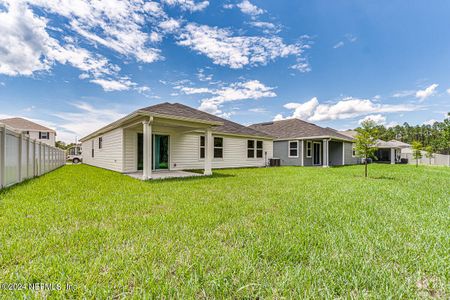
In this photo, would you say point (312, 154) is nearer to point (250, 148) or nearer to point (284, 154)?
point (284, 154)

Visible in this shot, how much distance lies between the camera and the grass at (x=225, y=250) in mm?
1644

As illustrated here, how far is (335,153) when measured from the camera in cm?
2028

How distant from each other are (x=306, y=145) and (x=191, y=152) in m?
10.5

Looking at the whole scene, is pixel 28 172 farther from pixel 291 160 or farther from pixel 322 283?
pixel 291 160

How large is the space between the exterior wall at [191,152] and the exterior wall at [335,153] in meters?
7.61

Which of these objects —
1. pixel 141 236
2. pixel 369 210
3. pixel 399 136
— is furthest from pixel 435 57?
pixel 399 136

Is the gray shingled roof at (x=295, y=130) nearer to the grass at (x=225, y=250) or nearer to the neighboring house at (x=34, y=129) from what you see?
the grass at (x=225, y=250)

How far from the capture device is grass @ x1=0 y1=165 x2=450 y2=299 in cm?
164

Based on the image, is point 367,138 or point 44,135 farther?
point 44,135

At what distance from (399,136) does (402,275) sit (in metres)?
86.7

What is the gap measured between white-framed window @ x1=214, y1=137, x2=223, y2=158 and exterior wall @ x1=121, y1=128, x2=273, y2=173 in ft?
0.82

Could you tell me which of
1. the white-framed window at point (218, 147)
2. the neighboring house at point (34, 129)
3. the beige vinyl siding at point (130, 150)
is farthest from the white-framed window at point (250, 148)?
the neighboring house at point (34, 129)

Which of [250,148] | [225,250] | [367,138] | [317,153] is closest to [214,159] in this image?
[250,148]

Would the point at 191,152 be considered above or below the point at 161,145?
below
